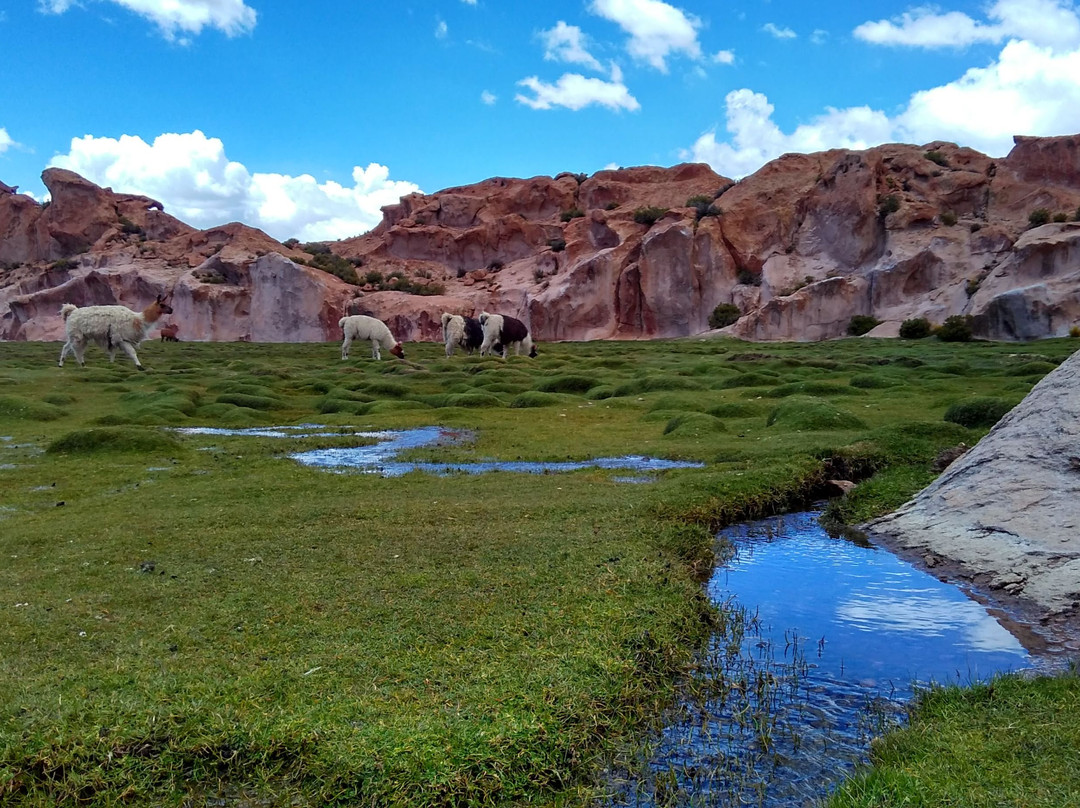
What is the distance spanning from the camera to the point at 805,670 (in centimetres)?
584

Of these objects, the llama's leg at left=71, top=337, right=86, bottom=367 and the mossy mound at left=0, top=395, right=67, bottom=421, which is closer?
the mossy mound at left=0, top=395, right=67, bottom=421

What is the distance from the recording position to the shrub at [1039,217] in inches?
2165

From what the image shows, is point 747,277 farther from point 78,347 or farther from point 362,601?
point 362,601

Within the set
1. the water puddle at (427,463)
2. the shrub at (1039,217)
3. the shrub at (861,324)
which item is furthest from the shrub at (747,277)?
the water puddle at (427,463)

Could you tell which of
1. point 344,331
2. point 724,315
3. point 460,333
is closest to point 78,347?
point 344,331

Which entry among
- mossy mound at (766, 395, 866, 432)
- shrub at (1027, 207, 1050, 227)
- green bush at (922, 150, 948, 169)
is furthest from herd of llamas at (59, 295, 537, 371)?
green bush at (922, 150, 948, 169)

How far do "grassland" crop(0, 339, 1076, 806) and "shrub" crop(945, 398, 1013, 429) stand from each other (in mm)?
1169

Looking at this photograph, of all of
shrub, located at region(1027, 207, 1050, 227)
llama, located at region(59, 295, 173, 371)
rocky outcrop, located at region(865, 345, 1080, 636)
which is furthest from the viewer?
shrub, located at region(1027, 207, 1050, 227)

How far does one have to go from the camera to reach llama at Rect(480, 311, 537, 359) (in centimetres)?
3769

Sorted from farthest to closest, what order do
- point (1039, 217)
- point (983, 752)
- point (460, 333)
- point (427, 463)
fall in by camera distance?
point (1039, 217)
point (460, 333)
point (427, 463)
point (983, 752)

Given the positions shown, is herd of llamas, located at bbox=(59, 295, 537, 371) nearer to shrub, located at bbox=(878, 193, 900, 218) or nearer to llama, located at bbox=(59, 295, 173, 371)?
llama, located at bbox=(59, 295, 173, 371)

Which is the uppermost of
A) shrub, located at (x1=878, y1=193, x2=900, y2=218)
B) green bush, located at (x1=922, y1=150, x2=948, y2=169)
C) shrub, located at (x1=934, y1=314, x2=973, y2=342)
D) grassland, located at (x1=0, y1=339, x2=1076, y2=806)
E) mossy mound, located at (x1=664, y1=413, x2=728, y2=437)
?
green bush, located at (x1=922, y1=150, x2=948, y2=169)

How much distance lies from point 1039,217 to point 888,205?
9.74 meters

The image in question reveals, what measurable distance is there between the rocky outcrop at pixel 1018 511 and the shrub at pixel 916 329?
41.0 m
